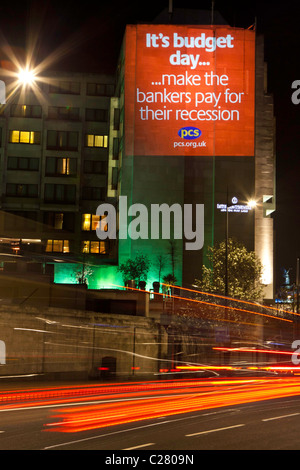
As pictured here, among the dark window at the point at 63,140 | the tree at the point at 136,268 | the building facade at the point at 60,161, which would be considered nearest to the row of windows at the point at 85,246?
the building facade at the point at 60,161

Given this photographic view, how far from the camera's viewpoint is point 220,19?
91.9 m

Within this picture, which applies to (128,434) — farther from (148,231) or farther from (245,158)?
(245,158)

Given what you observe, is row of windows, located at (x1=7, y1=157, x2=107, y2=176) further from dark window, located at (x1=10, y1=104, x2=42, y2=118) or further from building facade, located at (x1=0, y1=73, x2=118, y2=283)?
dark window, located at (x1=10, y1=104, x2=42, y2=118)

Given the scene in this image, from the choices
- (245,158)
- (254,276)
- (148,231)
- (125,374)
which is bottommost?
(125,374)

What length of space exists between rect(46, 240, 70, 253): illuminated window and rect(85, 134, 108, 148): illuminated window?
1467 cm

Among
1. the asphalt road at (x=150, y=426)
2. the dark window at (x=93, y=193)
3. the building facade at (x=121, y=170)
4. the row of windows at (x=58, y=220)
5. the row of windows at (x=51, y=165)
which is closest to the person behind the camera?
the asphalt road at (x=150, y=426)

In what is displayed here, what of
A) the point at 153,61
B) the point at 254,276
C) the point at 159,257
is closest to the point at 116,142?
the point at 153,61

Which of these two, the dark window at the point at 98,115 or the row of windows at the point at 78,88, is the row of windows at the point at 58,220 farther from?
the row of windows at the point at 78,88

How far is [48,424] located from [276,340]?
44129 mm

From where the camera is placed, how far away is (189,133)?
84.2 m

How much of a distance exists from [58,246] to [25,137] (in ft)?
54.2

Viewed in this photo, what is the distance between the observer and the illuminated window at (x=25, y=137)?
90287 millimetres

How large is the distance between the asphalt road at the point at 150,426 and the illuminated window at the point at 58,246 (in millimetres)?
66774

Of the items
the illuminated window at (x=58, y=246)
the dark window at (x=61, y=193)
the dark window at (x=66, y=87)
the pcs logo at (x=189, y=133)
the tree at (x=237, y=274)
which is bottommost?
the tree at (x=237, y=274)
